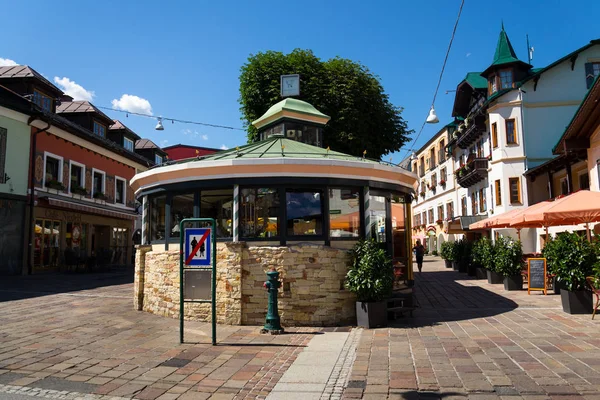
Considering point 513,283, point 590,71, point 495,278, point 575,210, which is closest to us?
point 575,210

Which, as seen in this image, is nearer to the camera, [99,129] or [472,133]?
[99,129]

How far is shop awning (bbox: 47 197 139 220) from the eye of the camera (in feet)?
67.4

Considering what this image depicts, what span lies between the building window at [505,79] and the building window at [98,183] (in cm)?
2343

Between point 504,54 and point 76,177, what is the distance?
2463cm

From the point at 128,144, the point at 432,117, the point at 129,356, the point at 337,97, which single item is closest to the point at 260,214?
the point at 129,356

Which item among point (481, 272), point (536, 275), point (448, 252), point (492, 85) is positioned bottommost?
point (481, 272)

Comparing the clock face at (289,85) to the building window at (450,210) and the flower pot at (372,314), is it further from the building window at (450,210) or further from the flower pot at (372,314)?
the building window at (450,210)

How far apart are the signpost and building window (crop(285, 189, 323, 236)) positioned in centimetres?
174

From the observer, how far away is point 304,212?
29.3ft

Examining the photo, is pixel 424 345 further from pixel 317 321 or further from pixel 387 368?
pixel 317 321

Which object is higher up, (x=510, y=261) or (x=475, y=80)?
(x=475, y=80)

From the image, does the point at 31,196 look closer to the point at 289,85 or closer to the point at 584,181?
the point at 289,85

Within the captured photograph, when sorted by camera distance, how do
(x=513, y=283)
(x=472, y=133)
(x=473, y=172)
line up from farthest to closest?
(x=472, y=133) < (x=473, y=172) < (x=513, y=283)

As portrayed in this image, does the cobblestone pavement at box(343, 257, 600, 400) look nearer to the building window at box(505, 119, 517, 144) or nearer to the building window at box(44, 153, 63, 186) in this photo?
the building window at box(505, 119, 517, 144)
